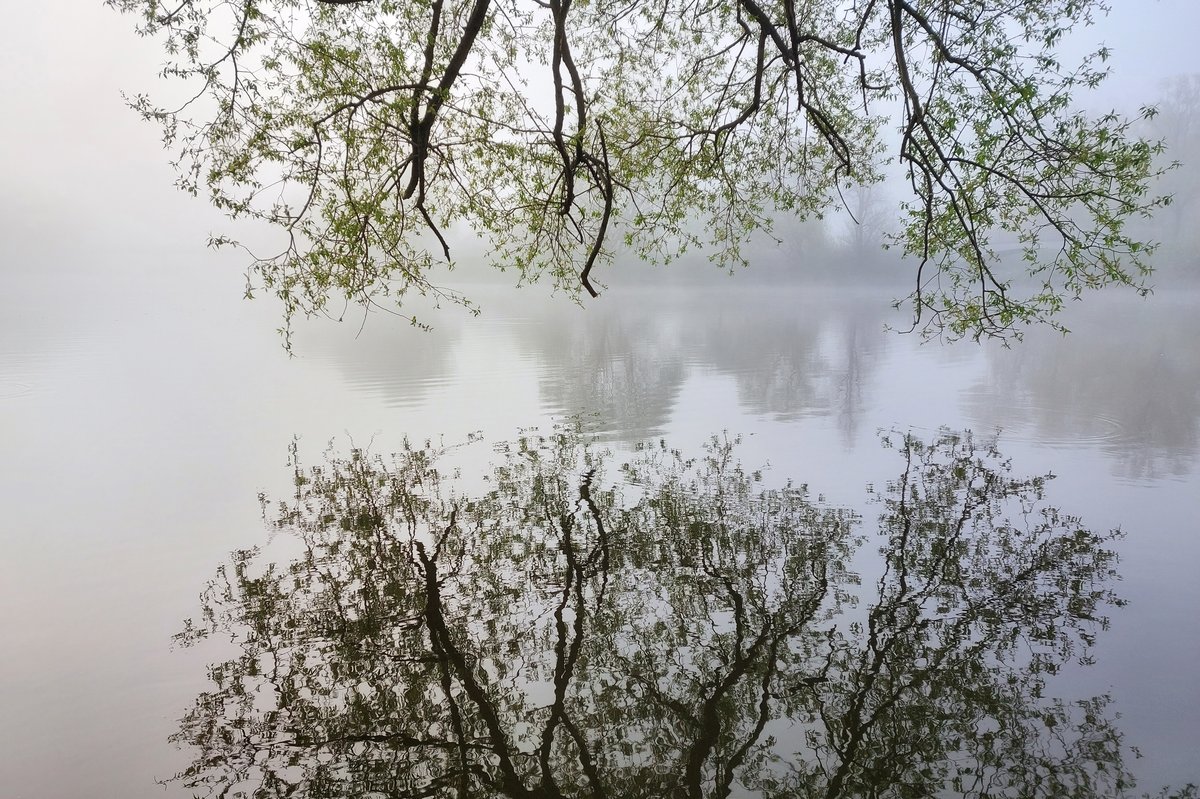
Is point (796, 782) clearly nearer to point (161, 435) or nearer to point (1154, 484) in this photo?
point (1154, 484)

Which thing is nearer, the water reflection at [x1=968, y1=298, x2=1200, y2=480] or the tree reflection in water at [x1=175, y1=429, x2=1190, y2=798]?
the tree reflection in water at [x1=175, y1=429, x2=1190, y2=798]

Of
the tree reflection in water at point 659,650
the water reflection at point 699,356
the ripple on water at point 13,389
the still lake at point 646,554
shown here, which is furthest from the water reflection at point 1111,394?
the ripple on water at point 13,389

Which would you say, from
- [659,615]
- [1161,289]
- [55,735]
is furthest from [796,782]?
[1161,289]

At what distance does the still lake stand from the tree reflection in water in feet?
0.15

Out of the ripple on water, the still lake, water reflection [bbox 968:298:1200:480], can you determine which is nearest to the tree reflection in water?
the still lake

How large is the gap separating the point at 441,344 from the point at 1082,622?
29.0 meters

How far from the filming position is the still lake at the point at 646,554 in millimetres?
5934

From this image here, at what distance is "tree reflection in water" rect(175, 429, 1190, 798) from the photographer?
5570mm

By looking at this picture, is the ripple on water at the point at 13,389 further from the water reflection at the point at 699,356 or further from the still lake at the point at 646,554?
the water reflection at the point at 699,356

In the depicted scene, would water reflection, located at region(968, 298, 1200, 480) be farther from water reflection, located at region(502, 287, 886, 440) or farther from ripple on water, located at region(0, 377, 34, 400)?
ripple on water, located at region(0, 377, 34, 400)

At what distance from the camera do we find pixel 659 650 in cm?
723

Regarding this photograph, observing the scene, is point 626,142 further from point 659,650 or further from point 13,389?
point 13,389

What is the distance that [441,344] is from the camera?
1308 inches

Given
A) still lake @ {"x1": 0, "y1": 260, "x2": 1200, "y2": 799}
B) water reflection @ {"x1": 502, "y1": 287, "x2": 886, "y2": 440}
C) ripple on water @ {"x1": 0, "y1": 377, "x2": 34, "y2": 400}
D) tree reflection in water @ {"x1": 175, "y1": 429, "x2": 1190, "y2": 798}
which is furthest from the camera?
ripple on water @ {"x1": 0, "y1": 377, "x2": 34, "y2": 400}
